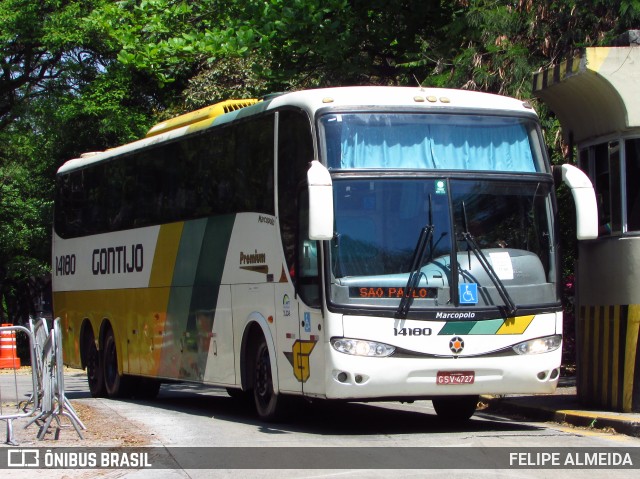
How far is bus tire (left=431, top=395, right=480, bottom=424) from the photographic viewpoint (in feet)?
43.3

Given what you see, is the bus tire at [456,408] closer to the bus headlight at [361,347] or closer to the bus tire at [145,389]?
the bus headlight at [361,347]

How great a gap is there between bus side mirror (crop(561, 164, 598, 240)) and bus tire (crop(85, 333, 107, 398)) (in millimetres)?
10157

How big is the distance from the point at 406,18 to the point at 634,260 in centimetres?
895

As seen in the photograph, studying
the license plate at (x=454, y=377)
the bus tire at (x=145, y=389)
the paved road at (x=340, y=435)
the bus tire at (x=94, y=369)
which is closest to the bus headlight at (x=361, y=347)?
the license plate at (x=454, y=377)

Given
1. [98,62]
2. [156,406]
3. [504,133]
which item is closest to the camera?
[504,133]

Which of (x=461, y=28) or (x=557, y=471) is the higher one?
(x=461, y=28)

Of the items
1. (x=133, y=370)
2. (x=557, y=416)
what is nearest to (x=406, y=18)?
(x=133, y=370)

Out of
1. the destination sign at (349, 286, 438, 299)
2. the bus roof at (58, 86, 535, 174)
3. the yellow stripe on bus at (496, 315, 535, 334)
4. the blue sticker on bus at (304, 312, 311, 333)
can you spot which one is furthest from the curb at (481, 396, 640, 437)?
the bus roof at (58, 86, 535, 174)

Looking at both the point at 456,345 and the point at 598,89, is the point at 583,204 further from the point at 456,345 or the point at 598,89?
the point at 456,345

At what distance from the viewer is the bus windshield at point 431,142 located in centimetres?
1180

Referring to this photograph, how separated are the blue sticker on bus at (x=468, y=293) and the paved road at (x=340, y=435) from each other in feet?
4.45

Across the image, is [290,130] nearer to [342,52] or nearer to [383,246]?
[383,246]

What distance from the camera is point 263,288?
13.2 metres

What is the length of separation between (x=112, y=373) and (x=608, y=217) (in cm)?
934
